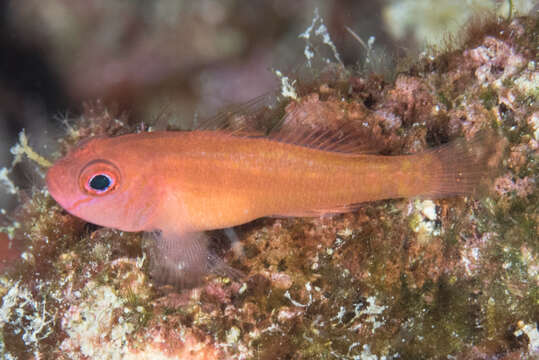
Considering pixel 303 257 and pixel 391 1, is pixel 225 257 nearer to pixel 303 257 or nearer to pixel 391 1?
pixel 303 257

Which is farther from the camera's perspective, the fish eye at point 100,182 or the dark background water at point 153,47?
the dark background water at point 153,47

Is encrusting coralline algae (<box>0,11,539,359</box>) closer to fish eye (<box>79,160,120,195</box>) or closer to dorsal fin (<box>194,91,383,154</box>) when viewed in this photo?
dorsal fin (<box>194,91,383,154</box>)

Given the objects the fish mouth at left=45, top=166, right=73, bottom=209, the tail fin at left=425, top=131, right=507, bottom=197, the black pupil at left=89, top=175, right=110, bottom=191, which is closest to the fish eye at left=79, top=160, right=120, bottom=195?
the black pupil at left=89, top=175, right=110, bottom=191

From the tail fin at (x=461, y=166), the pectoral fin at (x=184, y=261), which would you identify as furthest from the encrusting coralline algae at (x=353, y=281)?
the tail fin at (x=461, y=166)

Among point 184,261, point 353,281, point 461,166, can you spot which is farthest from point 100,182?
point 461,166

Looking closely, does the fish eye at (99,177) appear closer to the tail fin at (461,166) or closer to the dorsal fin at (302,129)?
the dorsal fin at (302,129)

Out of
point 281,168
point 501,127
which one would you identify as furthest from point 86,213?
point 501,127

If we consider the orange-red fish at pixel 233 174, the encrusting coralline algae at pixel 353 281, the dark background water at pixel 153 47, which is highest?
the dark background water at pixel 153 47
